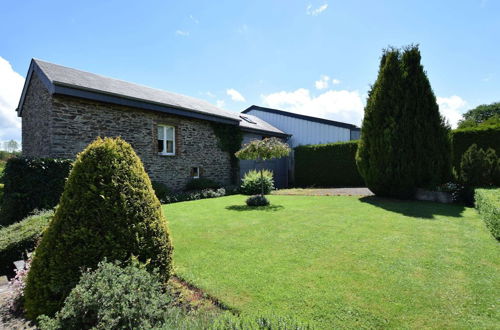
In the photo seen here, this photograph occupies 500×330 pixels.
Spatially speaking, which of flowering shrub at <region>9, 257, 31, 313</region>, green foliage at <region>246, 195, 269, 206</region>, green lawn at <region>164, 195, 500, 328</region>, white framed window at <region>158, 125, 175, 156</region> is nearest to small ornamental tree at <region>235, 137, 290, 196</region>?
green foliage at <region>246, 195, 269, 206</region>

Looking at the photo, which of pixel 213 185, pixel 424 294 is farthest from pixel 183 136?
pixel 424 294

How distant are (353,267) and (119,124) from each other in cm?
1014

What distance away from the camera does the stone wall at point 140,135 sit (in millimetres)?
8750

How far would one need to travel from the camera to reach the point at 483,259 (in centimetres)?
355

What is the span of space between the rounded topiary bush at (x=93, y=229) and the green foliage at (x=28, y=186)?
637cm

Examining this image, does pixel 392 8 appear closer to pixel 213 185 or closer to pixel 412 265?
pixel 412 265

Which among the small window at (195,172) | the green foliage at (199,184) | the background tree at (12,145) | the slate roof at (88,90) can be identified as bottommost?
the green foliage at (199,184)

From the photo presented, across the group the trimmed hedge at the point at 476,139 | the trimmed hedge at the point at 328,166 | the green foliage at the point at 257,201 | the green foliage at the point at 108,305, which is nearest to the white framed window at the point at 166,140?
the green foliage at the point at 257,201

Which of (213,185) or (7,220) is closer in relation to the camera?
(7,220)

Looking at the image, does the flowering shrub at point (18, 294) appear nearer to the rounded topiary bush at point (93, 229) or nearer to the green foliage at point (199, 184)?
the rounded topiary bush at point (93, 229)

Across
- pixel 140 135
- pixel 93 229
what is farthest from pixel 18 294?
pixel 140 135

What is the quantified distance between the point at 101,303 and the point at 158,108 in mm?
10203

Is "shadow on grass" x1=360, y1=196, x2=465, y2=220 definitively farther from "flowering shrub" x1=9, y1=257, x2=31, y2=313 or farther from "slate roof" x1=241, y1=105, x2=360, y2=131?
"slate roof" x1=241, y1=105, x2=360, y2=131

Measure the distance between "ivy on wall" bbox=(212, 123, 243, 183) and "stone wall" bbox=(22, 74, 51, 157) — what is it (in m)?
7.40
